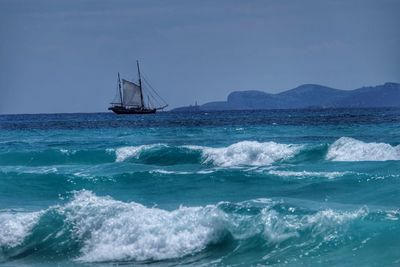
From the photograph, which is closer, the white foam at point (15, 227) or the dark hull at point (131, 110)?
the white foam at point (15, 227)

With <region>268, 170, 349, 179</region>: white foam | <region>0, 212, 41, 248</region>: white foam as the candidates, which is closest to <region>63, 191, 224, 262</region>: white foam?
<region>0, 212, 41, 248</region>: white foam

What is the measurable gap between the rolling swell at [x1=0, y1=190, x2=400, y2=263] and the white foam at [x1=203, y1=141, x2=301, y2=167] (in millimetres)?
14296

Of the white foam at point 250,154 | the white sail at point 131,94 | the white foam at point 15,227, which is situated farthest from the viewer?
the white sail at point 131,94

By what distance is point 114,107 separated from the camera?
10650 centimetres

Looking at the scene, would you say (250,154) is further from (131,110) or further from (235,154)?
(131,110)

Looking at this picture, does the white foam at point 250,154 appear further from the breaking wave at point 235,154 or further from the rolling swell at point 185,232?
the rolling swell at point 185,232

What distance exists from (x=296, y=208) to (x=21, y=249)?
505 cm

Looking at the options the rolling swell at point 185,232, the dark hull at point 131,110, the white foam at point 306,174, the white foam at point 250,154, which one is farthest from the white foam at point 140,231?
the dark hull at point 131,110

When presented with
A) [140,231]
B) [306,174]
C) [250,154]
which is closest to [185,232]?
[140,231]

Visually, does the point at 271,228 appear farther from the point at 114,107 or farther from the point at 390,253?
the point at 114,107

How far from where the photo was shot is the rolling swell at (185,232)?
12633 millimetres

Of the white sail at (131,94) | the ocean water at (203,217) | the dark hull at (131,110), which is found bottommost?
the ocean water at (203,217)

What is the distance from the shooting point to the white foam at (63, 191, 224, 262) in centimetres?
1270

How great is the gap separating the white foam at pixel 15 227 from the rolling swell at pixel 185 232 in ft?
0.06
